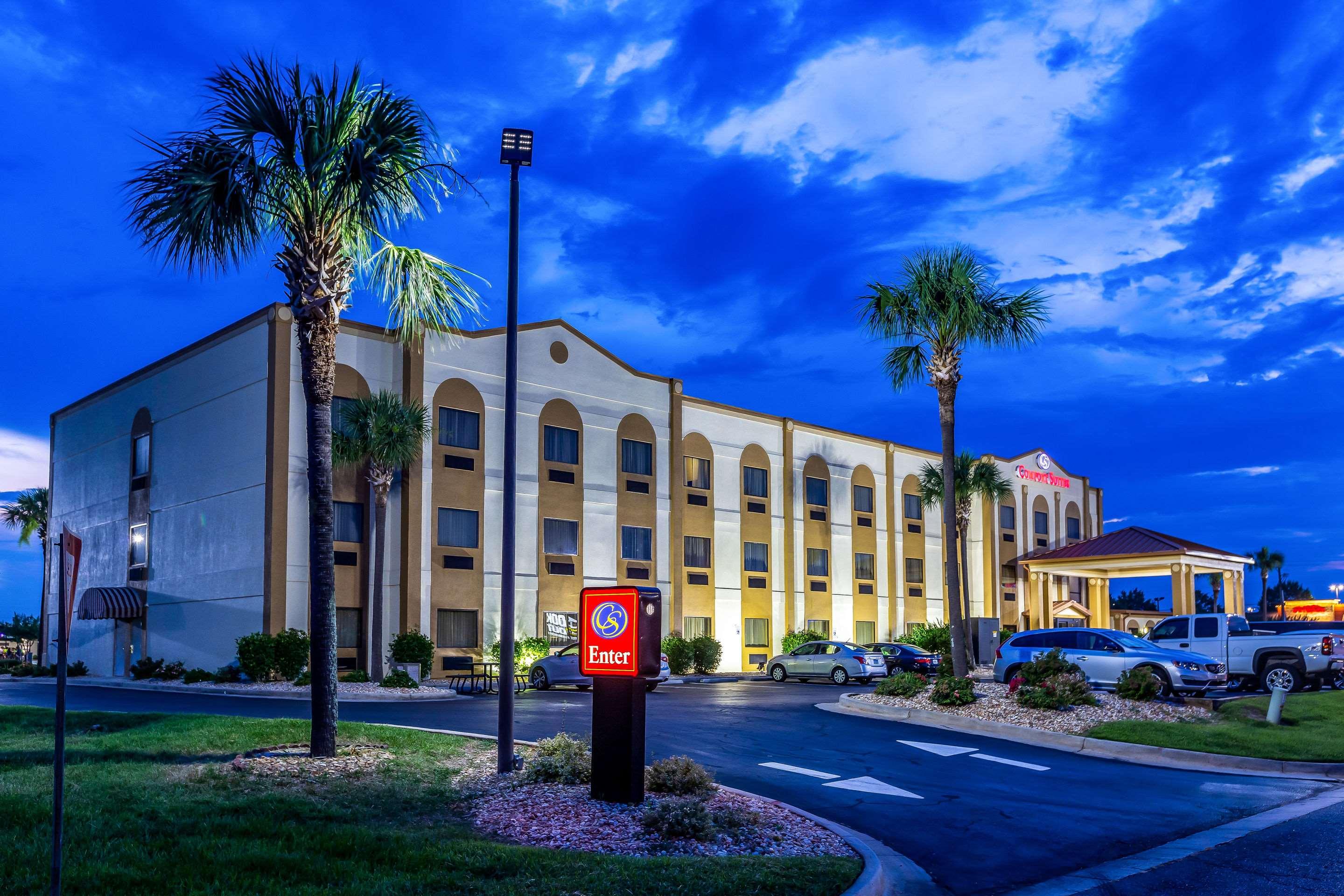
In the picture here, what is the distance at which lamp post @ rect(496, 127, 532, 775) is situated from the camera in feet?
41.6

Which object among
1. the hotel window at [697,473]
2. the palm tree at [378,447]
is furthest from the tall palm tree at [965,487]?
the palm tree at [378,447]

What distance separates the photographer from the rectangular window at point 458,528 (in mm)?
37500

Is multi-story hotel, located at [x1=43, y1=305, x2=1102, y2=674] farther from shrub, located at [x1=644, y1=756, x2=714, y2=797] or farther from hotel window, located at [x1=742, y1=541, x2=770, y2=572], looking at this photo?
shrub, located at [x1=644, y1=756, x2=714, y2=797]

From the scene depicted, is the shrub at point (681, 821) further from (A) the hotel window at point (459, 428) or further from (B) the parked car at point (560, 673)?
(A) the hotel window at point (459, 428)

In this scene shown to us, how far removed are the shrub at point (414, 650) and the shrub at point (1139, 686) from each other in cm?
2165

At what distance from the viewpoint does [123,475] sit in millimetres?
42594

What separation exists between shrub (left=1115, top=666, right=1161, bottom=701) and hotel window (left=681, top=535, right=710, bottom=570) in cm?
2593

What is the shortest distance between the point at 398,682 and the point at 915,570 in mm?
33877

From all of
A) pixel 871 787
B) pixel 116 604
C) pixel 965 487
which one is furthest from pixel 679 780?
pixel 965 487

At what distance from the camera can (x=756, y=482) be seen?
49531 mm

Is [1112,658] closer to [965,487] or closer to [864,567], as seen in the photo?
[965,487]

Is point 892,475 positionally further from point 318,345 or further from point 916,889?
point 916,889

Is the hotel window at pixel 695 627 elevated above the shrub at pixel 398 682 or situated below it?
above

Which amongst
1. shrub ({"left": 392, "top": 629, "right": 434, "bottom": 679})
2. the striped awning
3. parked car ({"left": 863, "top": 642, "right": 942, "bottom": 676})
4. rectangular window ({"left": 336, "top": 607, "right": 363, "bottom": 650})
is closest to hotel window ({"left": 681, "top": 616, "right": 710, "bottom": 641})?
parked car ({"left": 863, "top": 642, "right": 942, "bottom": 676})
